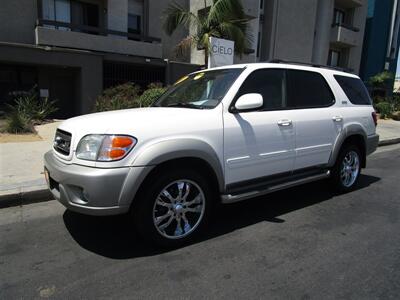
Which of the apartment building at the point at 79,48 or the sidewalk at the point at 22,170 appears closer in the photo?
the sidewalk at the point at 22,170

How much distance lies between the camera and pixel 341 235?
159 inches

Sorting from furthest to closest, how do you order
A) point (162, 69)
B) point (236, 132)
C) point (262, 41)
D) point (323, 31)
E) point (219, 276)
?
point (323, 31)
point (262, 41)
point (162, 69)
point (236, 132)
point (219, 276)

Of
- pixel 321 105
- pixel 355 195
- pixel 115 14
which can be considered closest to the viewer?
pixel 321 105

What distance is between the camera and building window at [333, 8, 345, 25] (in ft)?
87.5

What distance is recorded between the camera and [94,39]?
577 inches

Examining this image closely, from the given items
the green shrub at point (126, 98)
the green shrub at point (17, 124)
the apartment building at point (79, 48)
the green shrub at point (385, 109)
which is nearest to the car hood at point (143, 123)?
the green shrub at point (17, 124)

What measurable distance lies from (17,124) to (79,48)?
5.85 m

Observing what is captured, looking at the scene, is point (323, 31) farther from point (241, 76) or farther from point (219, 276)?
point (219, 276)

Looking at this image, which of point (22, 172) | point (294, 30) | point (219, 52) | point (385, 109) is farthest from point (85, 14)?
point (385, 109)

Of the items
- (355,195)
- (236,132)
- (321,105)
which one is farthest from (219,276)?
(355,195)

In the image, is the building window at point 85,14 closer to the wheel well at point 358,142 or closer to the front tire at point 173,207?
the wheel well at point 358,142

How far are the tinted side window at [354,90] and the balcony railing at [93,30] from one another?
1183 cm

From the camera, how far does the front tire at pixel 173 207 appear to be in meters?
3.36

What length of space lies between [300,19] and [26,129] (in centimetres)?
1840
